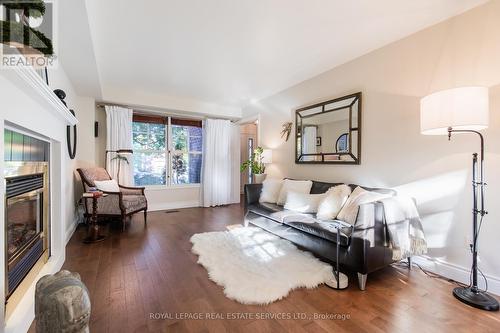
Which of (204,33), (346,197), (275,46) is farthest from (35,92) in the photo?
(346,197)

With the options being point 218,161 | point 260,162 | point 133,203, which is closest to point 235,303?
point 133,203

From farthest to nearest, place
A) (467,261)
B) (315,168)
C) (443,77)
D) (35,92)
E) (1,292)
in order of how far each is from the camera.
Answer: (315,168), (443,77), (467,261), (35,92), (1,292)

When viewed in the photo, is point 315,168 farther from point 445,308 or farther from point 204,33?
point 204,33

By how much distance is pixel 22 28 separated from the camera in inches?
42.2

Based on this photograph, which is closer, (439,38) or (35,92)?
(35,92)

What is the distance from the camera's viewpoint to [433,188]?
2.22 m

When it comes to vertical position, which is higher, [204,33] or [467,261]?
[204,33]

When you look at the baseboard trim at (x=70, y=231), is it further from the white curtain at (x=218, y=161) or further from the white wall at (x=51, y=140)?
the white curtain at (x=218, y=161)

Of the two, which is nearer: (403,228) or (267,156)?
(403,228)

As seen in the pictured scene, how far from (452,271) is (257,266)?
1.81 metres

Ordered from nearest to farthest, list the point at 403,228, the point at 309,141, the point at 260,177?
the point at 403,228, the point at 309,141, the point at 260,177

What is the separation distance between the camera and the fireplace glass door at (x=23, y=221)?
1.37m

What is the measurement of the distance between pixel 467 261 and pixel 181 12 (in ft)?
11.3

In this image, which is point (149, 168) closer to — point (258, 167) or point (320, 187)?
point (258, 167)
